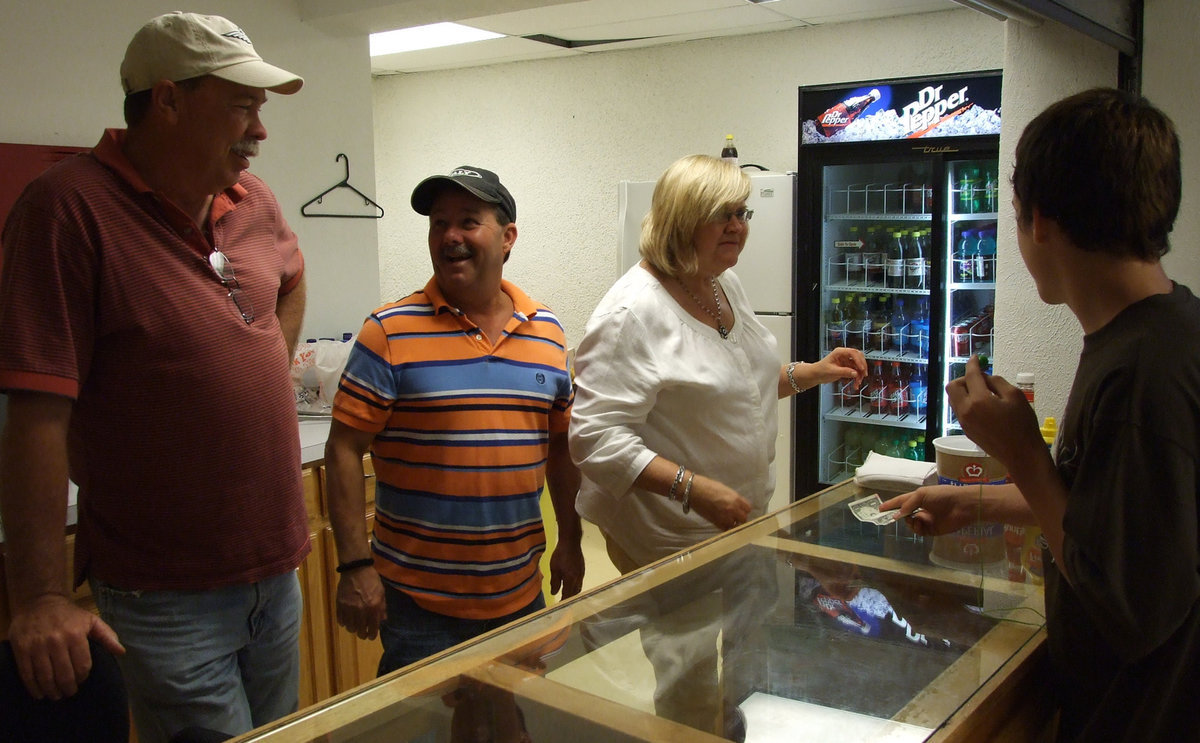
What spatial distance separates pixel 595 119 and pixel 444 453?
426cm

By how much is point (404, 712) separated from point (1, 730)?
455 mm

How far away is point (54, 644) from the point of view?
1257 millimetres

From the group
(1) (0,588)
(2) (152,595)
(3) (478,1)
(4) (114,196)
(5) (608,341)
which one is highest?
(3) (478,1)

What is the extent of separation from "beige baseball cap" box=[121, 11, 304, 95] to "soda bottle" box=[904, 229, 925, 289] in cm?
387

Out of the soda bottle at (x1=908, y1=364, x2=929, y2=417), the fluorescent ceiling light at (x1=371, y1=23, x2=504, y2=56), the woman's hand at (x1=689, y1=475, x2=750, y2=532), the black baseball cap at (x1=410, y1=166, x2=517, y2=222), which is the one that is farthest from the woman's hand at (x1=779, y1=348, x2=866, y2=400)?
the fluorescent ceiling light at (x1=371, y1=23, x2=504, y2=56)

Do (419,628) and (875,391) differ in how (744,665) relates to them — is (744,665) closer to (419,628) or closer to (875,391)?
(419,628)

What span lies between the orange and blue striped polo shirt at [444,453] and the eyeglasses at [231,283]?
10.1 inches

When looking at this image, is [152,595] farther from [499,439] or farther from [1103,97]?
[1103,97]

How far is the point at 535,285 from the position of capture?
6.15 metres

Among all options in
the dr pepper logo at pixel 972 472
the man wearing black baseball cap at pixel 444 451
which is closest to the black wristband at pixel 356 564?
the man wearing black baseball cap at pixel 444 451

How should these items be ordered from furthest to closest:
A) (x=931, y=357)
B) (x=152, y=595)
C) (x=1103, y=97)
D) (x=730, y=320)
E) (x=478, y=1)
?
(x=931, y=357), (x=478, y=1), (x=730, y=320), (x=152, y=595), (x=1103, y=97)

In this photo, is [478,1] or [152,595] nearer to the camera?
[152,595]

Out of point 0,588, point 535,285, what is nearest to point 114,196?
point 0,588

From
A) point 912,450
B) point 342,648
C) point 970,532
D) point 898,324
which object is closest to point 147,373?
point 970,532
